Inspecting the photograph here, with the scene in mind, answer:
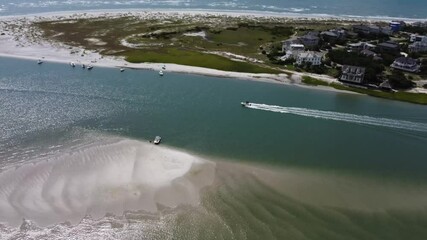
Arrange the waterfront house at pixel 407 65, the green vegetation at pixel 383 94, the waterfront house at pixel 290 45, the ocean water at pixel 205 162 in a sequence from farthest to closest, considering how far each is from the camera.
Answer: the waterfront house at pixel 290 45
the waterfront house at pixel 407 65
the green vegetation at pixel 383 94
the ocean water at pixel 205 162

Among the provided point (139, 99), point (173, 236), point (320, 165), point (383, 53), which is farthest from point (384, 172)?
point (383, 53)

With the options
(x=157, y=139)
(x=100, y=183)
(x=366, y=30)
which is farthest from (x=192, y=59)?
(x=366, y=30)

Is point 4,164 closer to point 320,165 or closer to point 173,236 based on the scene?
point 173,236

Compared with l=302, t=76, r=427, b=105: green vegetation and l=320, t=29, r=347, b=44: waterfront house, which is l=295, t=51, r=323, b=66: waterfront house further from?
l=320, t=29, r=347, b=44: waterfront house

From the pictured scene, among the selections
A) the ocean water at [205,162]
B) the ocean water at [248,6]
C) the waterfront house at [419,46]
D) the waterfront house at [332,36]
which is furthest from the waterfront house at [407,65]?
the ocean water at [248,6]

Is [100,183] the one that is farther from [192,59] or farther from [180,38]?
[180,38]

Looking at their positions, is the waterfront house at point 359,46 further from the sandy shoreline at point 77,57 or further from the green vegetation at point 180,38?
the sandy shoreline at point 77,57
